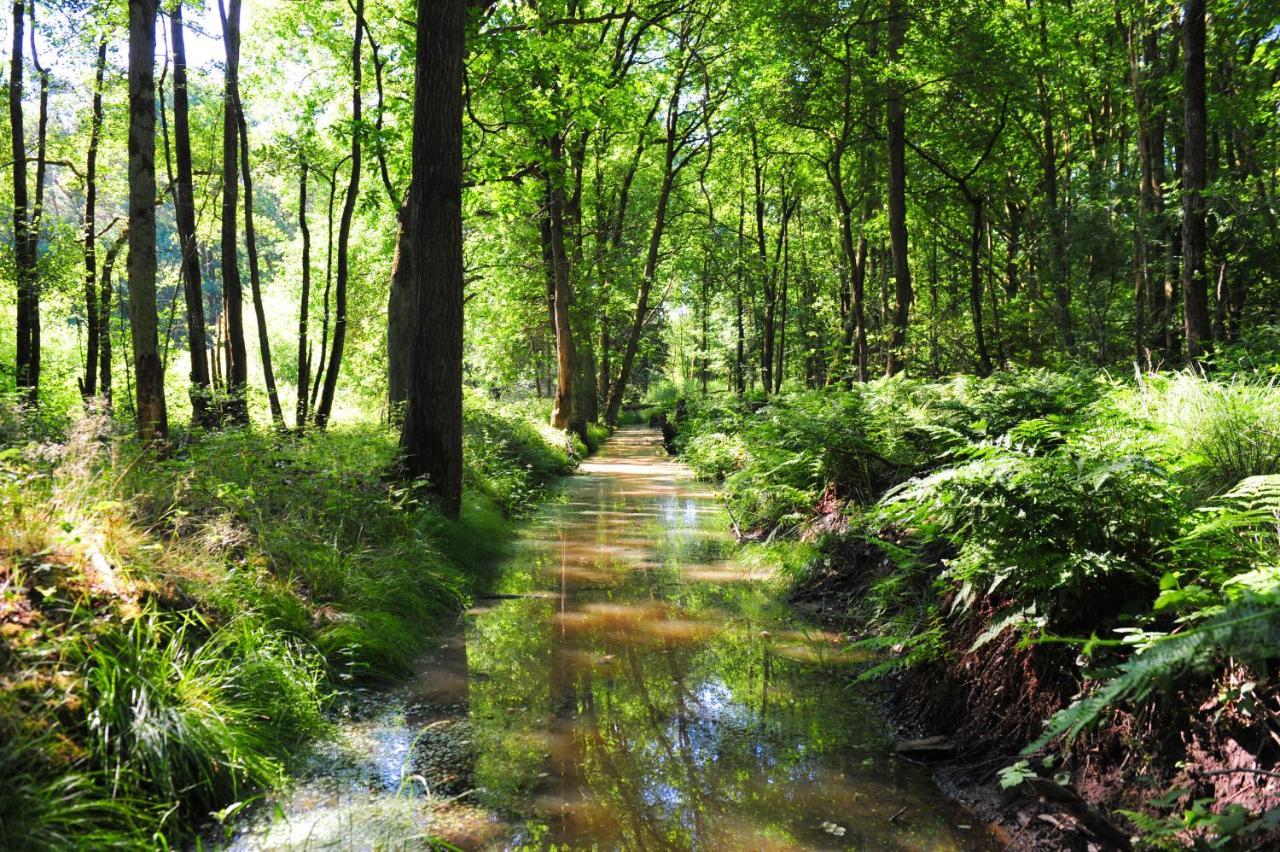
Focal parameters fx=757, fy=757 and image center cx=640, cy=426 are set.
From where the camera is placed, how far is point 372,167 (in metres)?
11.1

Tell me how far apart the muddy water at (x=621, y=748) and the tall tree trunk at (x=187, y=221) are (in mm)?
10045

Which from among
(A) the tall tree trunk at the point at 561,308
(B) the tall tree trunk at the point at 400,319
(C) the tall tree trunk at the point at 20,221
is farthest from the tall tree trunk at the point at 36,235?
(A) the tall tree trunk at the point at 561,308

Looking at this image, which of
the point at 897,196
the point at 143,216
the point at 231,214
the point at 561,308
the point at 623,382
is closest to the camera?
the point at 143,216

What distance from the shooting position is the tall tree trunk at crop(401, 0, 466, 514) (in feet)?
26.4

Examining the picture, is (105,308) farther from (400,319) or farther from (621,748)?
(621,748)

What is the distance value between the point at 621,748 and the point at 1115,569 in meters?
2.52

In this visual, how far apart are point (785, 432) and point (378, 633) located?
258 inches

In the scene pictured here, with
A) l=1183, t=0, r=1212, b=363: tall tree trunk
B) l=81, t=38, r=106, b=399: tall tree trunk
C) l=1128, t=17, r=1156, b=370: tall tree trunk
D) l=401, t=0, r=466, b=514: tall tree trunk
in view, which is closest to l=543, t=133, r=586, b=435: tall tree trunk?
l=81, t=38, r=106, b=399: tall tree trunk

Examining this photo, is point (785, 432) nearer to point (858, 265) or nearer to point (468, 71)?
point (468, 71)

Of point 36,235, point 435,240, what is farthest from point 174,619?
point 36,235

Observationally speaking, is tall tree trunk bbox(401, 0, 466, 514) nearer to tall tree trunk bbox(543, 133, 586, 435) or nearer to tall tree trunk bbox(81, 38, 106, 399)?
tall tree trunk bbox(543, 133, 586, 435)

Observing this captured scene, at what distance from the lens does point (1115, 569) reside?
3469mm

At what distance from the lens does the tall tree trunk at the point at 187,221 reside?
13.4 meters

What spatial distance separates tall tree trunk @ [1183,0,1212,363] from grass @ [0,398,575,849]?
10546 millimetres
